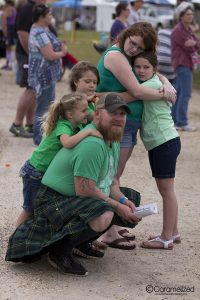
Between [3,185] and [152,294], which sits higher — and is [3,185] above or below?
below

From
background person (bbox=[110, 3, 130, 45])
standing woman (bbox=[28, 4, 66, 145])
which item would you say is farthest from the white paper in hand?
background person (bbox=[110, 3, 130, 45])

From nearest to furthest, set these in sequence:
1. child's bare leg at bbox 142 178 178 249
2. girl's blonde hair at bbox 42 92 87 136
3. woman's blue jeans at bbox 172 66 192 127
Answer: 1. girl's blonde hair at bbox 42 92 87 136
2. child's bare leg at bbox 142 178 178 249
3. woman's blue jeans at bbox 172 66 192 127

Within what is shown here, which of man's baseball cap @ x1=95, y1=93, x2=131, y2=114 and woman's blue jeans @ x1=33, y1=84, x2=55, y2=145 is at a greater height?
man's baseball cap @ x1=95, y1=93, x2=131, y2=114

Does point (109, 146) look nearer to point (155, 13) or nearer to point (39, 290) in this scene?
point (39, 290)

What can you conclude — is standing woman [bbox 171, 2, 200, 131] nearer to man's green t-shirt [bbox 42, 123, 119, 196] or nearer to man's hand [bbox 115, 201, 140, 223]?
man's green t-shirt [bbox 42, 123, 119, 196]

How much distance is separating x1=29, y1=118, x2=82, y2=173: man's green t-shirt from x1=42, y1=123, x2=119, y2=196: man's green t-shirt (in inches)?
4.5

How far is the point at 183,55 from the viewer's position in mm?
9836

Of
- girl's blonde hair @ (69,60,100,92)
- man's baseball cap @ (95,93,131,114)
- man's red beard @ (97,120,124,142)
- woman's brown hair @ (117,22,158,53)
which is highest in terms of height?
woman's brown hair @ (117,22,158,53)

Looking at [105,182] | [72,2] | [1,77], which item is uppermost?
[105,182]

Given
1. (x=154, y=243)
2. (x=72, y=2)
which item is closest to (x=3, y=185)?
(x=154, y=243)

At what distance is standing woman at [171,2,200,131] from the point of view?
9.75 m

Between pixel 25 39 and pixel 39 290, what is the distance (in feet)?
18.1

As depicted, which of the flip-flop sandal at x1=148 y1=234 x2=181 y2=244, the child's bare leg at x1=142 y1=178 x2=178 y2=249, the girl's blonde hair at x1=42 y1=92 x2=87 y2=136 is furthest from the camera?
the flip-flop sandal at x1=148 y1=234 x2=181 y2=244

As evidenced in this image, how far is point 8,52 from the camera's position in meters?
17.6
